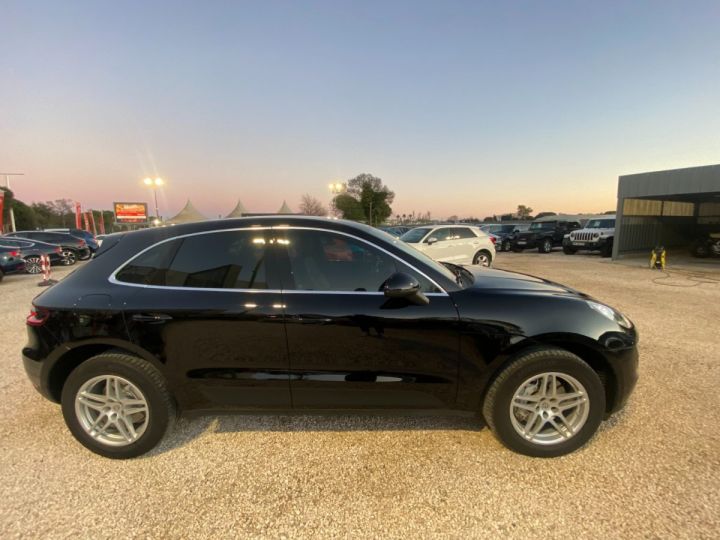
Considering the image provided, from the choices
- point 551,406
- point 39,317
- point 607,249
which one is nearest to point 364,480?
point 551,406

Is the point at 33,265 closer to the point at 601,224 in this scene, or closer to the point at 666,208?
the point at 601,224

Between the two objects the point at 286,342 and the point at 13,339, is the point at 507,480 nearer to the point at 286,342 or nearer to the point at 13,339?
the point at 286,342

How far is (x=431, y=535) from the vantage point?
1.75 m

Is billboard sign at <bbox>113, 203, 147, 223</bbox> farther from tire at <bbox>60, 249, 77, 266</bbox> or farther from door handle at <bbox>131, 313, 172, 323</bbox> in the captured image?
door handle at <bbox>131, 313, 172, 323</bbox>

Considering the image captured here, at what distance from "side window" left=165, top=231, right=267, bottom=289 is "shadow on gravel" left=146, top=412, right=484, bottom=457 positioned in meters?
1.09

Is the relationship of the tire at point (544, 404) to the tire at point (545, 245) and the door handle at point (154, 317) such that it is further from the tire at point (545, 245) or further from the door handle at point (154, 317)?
the tire at point (545, 245)

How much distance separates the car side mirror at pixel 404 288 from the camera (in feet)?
6.88

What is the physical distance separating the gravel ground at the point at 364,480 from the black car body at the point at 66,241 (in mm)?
16006

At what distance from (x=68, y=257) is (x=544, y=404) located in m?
19.1

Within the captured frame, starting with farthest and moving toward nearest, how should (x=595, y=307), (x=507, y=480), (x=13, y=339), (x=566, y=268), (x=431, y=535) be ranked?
(x=566, y=268) → (x=13, y=339) → (x=595, y=307) → (x=507, y=480) → (x=431, y=535)

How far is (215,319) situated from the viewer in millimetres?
2211

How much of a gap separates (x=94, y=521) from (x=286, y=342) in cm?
141

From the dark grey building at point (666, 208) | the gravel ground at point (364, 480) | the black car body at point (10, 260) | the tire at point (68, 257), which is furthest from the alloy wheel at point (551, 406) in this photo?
the tire at point (68, 257)

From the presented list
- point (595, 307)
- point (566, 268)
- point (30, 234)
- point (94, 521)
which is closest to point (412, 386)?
point (595, 307)
